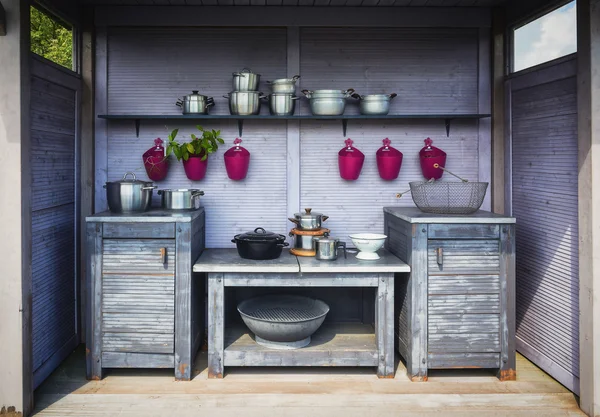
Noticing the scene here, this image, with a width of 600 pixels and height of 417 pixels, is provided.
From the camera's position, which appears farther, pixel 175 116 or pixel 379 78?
pixel 379 78

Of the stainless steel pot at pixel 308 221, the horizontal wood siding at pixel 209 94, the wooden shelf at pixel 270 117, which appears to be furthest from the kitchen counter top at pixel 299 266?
the wooden shelf at pixel 270 117

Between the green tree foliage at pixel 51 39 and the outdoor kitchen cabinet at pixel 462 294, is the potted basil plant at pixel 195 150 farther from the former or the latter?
the outdoor kitchen cabinet at pixel 462 294

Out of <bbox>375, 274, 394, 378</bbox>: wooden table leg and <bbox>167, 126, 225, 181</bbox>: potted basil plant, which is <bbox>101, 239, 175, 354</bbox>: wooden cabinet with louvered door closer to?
<bbox>167, 126, 225, 181</bbox>: potted basil plant

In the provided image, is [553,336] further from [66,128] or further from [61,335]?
[66,128]

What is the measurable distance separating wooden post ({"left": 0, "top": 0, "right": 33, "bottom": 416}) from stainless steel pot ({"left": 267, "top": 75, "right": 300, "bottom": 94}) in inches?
67.9

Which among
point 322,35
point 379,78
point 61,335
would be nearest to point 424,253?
point 379,78

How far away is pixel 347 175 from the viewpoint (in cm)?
417

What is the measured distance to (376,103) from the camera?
13.2 ft

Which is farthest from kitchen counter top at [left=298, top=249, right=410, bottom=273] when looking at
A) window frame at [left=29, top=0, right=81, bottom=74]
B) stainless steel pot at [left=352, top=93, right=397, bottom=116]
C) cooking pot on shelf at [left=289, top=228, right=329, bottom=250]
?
window frame at [left=29, top=0, right=81, bottom=74]

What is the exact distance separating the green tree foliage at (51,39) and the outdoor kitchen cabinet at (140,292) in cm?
119

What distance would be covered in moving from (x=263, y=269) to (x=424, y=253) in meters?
1.09

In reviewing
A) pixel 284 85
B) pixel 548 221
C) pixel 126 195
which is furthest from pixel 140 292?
pixel 548 221

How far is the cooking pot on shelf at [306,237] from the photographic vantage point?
3.86m

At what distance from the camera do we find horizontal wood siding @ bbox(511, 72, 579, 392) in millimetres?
3332
